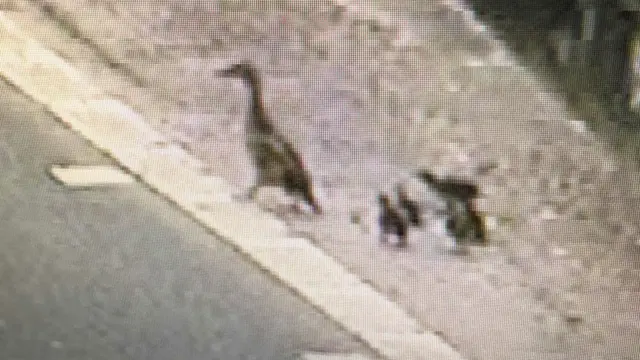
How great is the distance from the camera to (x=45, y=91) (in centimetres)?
61

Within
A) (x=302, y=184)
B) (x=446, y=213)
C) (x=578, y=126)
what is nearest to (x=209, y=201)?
(x=302, y=184)

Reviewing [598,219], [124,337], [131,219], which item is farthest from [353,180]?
[124,337]

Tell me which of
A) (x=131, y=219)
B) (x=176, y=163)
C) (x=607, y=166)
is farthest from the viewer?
(x=131, y=219)

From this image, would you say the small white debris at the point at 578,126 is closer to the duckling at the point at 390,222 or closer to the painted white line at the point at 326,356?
the duckling at the point at 390,222

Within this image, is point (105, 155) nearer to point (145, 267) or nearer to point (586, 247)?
point (145, 267)

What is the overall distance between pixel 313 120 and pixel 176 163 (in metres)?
0.14

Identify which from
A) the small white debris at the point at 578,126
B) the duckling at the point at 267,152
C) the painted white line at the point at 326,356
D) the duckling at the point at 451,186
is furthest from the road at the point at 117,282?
the small white debris at the point at 578,126

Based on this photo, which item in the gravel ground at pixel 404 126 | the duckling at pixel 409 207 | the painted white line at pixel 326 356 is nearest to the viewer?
the gravel ground at pixel 404 126

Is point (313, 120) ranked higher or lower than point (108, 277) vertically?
higher

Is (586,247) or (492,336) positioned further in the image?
(492,336)

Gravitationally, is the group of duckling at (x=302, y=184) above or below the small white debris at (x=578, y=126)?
below

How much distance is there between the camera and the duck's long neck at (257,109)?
54 cm

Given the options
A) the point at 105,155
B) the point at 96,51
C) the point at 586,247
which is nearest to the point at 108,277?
the point at 105,155

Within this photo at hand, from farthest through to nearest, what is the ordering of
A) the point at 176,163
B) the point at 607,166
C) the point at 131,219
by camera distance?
1. the point at 131,219
2. the point at 176,163
3. the point at 607,166
